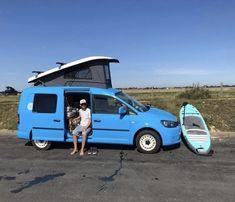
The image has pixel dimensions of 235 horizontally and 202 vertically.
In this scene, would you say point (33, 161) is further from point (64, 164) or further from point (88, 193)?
point (88, 193)

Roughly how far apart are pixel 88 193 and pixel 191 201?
1901 mm

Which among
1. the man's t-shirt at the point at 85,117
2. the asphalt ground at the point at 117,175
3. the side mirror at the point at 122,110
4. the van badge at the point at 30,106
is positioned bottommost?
the asphalt ground at the point at 117,175

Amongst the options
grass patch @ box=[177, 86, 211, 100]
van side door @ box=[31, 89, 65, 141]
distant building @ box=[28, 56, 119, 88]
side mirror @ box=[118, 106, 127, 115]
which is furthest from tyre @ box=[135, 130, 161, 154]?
grass patch @ box=[177, 86, 211, 100]

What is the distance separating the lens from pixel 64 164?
8.43 metres

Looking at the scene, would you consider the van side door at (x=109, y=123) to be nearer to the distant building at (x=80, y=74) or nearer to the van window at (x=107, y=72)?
the distant building at (x=80, y=74)

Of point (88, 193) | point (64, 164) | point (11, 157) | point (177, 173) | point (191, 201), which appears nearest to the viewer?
point (191, 201)

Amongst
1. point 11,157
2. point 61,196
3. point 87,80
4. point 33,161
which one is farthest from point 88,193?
point 87,80

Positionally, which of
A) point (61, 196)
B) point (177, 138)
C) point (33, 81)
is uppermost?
point (33, 81)

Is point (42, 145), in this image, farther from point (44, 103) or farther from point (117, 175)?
point (117, 175)

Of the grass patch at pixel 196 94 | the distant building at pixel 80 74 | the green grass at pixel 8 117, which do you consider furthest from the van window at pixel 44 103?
the grass patch at pixel 196 94

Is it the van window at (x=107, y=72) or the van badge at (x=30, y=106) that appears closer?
the van badge at (x=30, y=106)

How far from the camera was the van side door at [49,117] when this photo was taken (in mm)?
9961

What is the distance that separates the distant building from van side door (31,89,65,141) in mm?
705

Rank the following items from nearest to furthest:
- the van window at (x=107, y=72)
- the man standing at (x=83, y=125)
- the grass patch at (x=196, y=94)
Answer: the man standing at (x=83, y=125), the van window at (x=107, y=72), the grass patch at (x=196, y=94)
